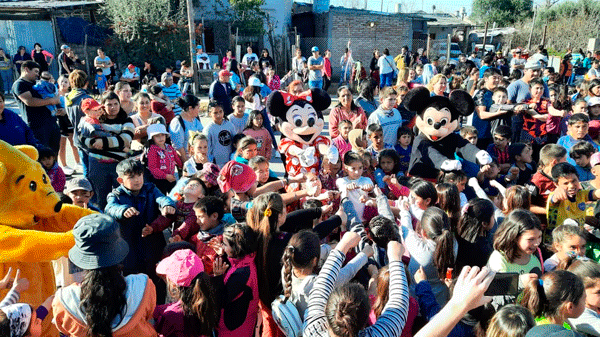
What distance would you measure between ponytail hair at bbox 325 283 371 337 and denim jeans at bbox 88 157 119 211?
10.5 feet

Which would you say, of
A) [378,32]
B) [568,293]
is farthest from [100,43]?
[568,293]

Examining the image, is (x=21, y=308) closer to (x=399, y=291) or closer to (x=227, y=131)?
(x=399, y=291)

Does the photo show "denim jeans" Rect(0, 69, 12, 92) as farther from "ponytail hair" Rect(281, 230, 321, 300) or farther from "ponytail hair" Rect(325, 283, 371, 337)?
"ponytail hair" Rect(325, 283, 371, 337)

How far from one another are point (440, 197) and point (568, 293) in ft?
4.15

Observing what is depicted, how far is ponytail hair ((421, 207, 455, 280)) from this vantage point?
105 inches

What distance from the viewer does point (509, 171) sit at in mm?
4664

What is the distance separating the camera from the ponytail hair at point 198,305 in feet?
7.34

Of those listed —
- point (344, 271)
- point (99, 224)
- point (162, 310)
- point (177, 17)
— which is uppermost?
point (177, 17)

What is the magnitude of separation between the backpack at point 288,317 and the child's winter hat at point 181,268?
1.45ft

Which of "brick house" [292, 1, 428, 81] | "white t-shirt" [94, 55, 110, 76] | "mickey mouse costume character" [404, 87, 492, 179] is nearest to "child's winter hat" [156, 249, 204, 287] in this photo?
"mickey mouse costume character" [404, 87, 492, 179]

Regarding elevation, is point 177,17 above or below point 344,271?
above

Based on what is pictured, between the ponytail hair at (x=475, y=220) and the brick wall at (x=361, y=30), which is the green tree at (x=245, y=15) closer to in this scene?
the brick wall at (x=361, y=30)

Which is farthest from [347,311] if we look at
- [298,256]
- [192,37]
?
[192,37]

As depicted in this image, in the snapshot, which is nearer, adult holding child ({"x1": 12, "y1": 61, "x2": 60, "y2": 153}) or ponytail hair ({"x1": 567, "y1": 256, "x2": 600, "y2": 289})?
ponytail hair ({"x1": 567, "y1": 256, "x2": 600, "y2": 289})
